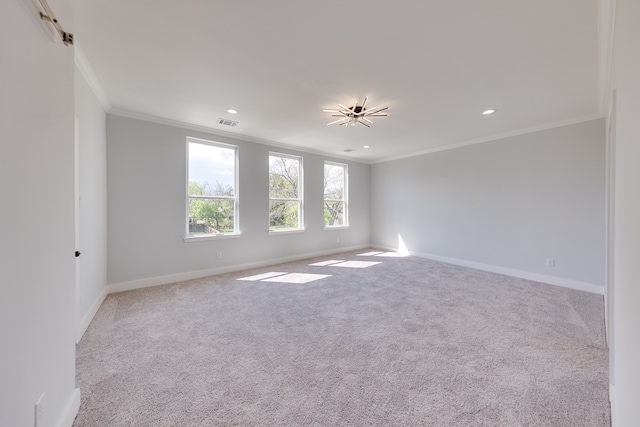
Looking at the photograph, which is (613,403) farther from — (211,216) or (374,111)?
(211,216)

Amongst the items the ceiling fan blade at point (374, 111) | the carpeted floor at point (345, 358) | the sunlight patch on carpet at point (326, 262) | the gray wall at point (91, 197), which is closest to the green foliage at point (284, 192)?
the sunlight patch on carpet at point (326, 262)

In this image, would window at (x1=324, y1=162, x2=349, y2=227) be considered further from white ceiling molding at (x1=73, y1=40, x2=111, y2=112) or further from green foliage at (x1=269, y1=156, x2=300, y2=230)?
white ceiling molding at (x1=73, y1=40, x2=111, y2=112)

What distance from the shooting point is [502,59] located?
2266 millimetres

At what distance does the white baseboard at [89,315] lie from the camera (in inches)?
90.3

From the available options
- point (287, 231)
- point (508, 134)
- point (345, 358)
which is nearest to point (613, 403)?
point (345, 358)

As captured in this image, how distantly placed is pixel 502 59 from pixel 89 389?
4164 mm

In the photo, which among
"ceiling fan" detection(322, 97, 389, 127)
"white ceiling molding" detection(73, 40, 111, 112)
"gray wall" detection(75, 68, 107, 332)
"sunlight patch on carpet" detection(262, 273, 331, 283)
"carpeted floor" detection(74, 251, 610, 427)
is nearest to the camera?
"carpeted floor" detection(74, 251, 610, 427)

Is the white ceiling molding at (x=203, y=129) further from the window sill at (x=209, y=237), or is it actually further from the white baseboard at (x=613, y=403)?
the white baseboard at (x=613, y=403)

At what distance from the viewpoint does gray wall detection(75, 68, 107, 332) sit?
2.46 meters

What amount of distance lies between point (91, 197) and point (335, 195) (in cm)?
475

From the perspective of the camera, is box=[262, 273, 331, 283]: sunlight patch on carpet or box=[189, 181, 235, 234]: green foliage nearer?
box=[262, 273, 331, 283]: sunlight patch on carpet

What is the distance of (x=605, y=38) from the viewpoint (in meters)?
1.91

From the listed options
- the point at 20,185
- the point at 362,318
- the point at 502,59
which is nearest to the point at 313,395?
the point at 362,318

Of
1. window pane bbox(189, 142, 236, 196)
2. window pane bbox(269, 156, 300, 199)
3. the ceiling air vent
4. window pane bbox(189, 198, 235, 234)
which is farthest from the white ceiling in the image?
window pane bbox(269, 156, 300, 199)
